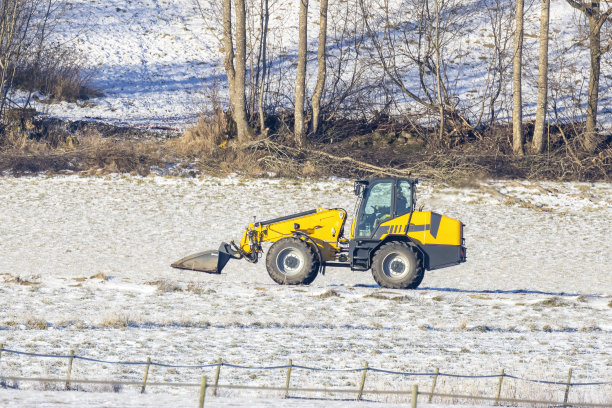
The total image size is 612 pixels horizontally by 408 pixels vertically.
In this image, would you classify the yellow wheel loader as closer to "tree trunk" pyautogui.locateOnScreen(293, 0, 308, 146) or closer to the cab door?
the cab door

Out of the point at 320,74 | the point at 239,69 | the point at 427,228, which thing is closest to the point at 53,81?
the point at 239,69

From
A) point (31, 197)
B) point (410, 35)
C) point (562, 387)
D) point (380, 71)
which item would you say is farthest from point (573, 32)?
point (562, 387)

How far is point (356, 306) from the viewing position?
15820 millimetres

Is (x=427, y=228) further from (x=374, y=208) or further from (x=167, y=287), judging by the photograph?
(x=167, y=287)

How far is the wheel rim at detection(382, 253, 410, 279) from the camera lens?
17156 mm

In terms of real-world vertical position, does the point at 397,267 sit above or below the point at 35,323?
above

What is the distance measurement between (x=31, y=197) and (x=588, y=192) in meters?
17.8

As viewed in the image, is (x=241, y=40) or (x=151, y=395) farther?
(x=241, y=40)

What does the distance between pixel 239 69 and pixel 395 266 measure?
16.5 metres

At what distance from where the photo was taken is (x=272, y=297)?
16422mm

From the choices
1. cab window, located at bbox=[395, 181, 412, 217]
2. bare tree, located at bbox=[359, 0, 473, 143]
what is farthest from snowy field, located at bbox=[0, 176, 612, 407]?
bare tree, located at bbox=[359, 0, 473, 143]

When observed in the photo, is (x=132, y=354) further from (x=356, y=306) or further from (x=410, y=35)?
(x=410, y=35)

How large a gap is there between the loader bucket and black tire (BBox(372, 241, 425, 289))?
3.21 metres

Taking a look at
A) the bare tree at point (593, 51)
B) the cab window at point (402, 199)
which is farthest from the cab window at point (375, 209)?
the bare tree at point (593, 51)
